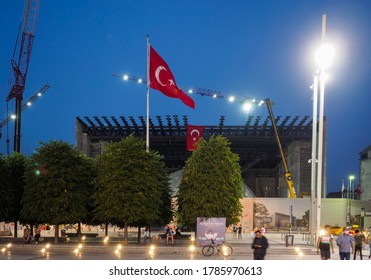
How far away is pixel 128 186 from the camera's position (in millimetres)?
38375

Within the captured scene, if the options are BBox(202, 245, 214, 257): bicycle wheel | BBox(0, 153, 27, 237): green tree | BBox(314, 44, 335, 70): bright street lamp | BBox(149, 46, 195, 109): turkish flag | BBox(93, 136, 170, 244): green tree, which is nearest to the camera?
BBox(202, 245, 214, 257): bicycle wheel

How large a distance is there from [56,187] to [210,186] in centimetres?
1184

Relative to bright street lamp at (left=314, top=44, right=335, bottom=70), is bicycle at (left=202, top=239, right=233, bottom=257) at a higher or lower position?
lower

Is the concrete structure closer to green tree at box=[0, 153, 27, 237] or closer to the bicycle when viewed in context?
green tree at box=[0, 153, 27, 237]

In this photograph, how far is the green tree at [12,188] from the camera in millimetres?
Result: 42938

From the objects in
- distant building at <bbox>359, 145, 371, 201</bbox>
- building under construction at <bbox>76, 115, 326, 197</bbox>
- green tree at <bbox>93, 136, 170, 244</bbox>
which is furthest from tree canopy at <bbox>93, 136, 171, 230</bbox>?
distant building at <bbox>359, 145, 371, 201</bbox>

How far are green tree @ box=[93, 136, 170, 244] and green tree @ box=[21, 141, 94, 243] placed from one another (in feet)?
4.75

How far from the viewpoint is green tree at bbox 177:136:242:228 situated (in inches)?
1619
